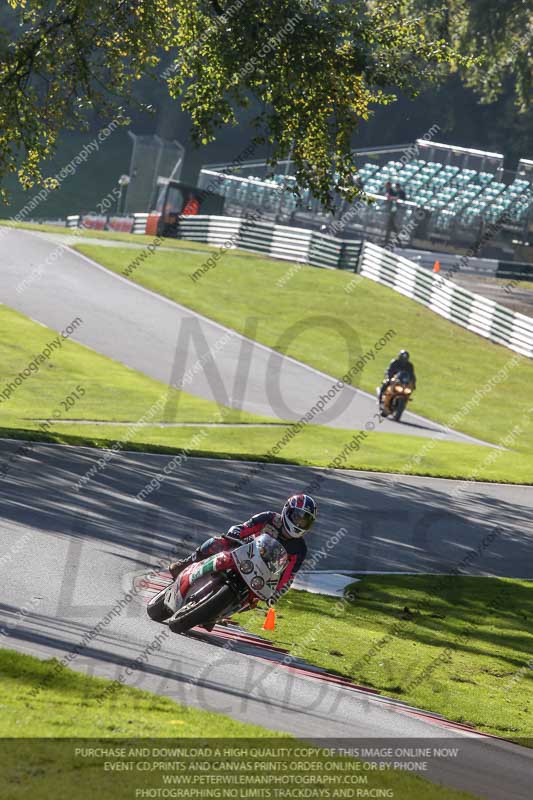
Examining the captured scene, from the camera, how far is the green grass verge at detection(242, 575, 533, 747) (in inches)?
447

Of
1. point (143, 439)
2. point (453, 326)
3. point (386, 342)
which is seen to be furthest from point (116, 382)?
point (453, 326)

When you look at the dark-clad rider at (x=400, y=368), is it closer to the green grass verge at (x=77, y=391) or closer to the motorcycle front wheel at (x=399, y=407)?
the motorcycle front wheel at (x=399, y=407)

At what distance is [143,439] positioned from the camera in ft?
76.8

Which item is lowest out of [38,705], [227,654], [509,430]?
[509,430]

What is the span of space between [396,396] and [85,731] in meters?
23.4

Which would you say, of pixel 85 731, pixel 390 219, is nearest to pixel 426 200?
pixel 390 219

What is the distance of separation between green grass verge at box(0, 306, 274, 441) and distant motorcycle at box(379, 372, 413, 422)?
13.8ft

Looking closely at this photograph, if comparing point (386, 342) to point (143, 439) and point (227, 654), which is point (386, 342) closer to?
point (143, 439)

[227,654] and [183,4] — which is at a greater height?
[183,4]

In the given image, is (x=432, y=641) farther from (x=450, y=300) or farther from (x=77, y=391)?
(x=450, y=300)

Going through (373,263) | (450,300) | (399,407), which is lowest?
(399,407)

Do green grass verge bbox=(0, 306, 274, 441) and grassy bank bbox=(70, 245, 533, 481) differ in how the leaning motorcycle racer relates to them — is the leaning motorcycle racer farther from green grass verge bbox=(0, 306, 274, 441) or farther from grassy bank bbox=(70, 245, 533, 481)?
grassy bank bbox=(70, 245, 533, 481)

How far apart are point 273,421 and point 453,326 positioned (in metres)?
18.1

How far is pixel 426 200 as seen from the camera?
59562mm
